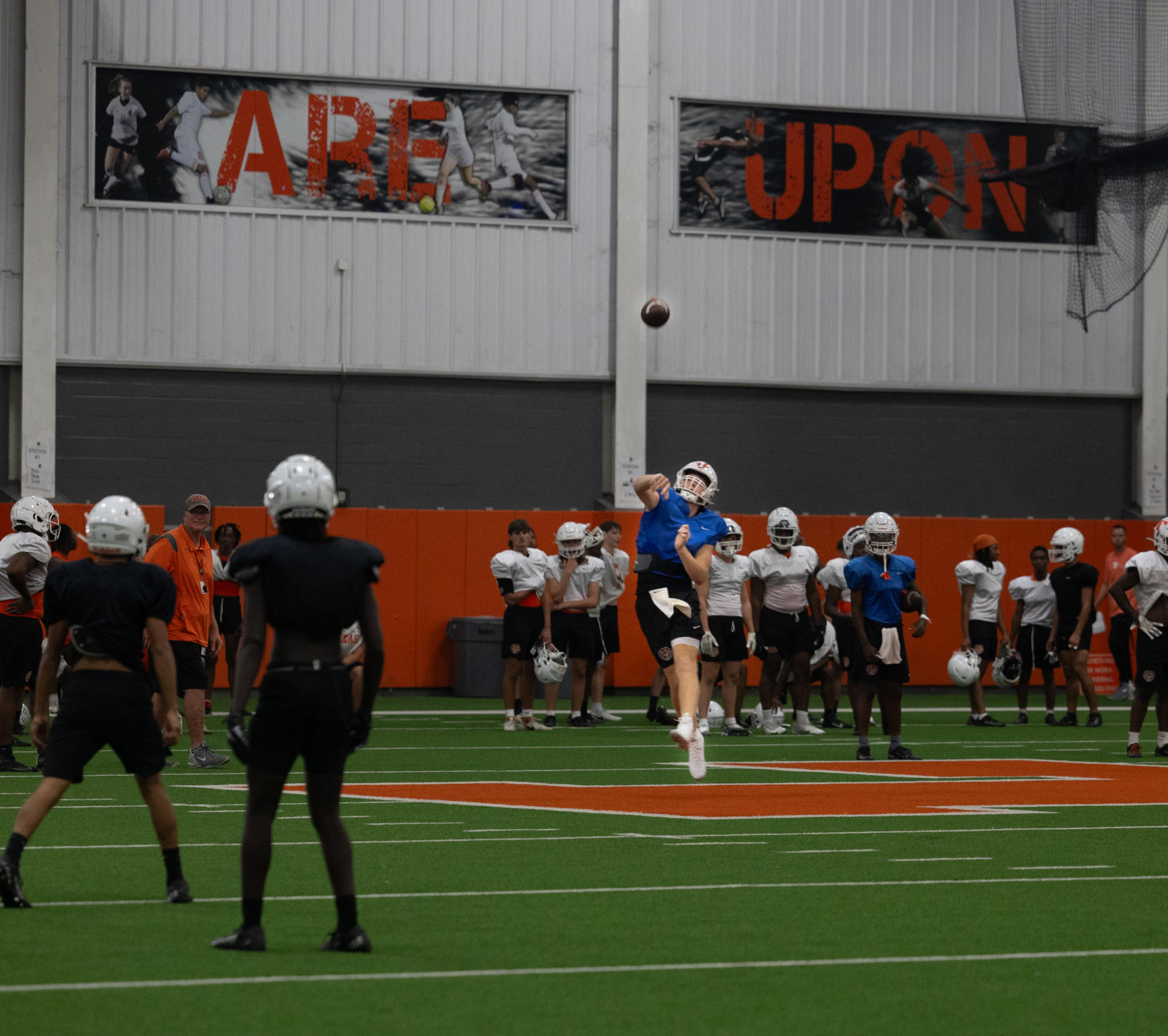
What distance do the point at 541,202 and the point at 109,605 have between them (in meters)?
20.6

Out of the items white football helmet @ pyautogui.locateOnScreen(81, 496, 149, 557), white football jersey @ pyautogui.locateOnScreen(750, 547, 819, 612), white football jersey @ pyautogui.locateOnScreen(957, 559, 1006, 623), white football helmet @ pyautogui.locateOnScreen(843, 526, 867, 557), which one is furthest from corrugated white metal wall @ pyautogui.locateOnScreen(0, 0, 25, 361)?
white football helmet @ pyautogui.locateOnScreen(81, 496, 149, 557)

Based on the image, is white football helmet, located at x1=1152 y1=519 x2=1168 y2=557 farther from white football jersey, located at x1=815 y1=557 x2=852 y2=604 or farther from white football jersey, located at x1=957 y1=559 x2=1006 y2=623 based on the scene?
white football jersey, located at x1=957 y1=559 x2=1006 y2=623

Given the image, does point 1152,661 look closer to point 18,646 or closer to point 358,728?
point 18,646

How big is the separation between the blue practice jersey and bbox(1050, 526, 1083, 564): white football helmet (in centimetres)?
627

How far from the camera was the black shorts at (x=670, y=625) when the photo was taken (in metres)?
13.7

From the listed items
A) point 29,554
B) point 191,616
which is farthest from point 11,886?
point 191,616

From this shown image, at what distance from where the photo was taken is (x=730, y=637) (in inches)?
799

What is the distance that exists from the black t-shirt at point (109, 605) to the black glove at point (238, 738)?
4.68 feet

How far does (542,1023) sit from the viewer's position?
6234 mm

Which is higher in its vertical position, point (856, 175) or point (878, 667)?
point (856, 175)

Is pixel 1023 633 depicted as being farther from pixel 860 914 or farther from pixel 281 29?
pixel 860 914

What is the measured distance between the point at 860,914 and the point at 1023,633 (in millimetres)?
15513

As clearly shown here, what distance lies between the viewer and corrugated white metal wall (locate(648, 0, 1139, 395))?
29.0 m

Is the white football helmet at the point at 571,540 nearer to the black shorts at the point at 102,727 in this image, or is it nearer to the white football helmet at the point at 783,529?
the white football helmet at the point at 783,529
